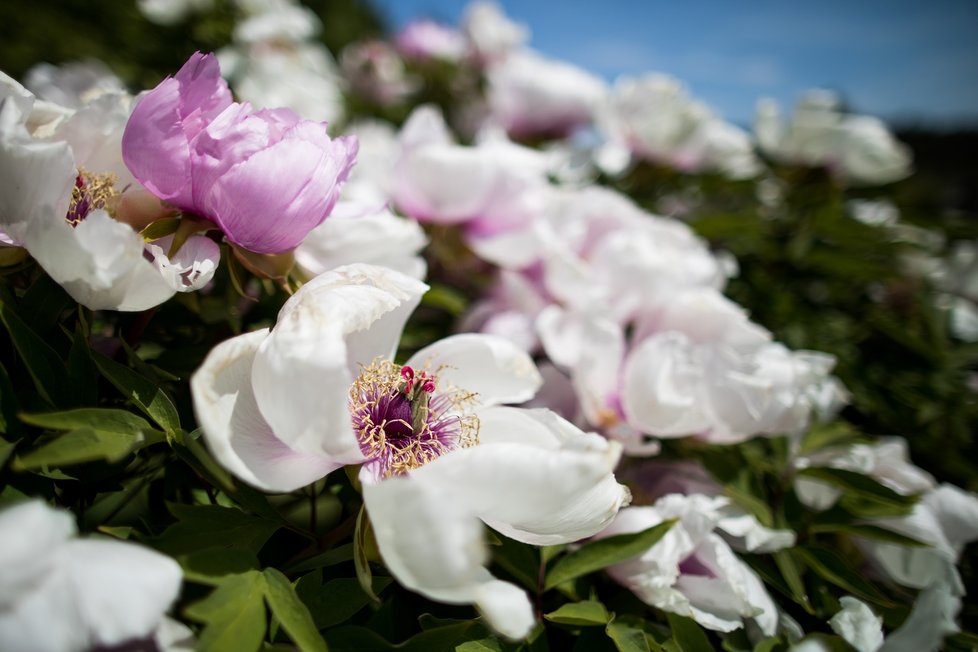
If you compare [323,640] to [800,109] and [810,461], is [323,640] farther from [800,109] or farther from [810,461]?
[800,109]

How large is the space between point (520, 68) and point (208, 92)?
0.98 meters

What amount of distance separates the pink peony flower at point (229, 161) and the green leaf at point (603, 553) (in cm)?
29

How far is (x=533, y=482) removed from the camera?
31 centimetres

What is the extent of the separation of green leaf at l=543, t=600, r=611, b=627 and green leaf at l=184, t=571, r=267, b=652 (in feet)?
0.57

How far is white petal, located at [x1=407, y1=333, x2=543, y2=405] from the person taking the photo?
17.3 inches

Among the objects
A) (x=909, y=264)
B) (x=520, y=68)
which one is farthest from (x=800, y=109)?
(x=520, y=68)

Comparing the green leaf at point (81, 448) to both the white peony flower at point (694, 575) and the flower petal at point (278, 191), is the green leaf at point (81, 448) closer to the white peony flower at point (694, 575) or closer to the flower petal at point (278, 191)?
the flower petal at point (278, 191)

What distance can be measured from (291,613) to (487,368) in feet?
0.67

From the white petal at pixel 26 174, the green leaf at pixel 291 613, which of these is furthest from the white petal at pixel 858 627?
the white petal at pixel 26 174

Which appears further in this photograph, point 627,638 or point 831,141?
point 831,141

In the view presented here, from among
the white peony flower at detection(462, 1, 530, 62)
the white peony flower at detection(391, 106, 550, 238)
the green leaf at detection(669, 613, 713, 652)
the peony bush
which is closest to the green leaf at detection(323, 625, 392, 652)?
the peony bush

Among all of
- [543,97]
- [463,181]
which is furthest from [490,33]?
[463,181]

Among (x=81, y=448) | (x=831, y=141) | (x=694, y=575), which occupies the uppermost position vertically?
(x=831, y=141)

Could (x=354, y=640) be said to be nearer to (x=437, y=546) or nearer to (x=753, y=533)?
(x=437, y=546)
